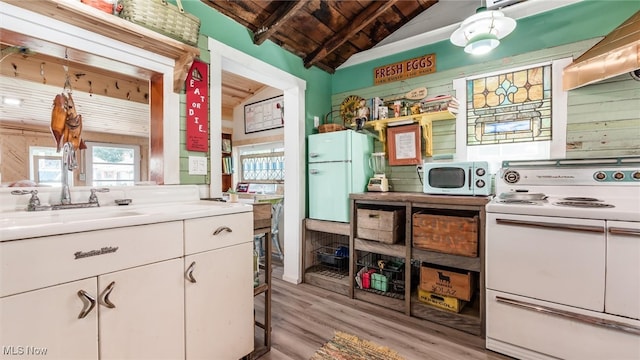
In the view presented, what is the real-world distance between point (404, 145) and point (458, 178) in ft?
2.43

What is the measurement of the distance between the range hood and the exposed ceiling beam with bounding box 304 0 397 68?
1.48m

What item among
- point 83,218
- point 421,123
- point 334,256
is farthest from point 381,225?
point 83,218

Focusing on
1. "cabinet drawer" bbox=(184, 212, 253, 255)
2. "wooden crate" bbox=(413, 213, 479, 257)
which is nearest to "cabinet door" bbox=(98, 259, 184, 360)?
"cabinet drawer" bbox=(184, 212, 253, 255)

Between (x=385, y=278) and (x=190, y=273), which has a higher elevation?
(x=190, y=273)

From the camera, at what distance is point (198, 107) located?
1955 mm

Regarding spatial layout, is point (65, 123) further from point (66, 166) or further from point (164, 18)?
point (164, 18)

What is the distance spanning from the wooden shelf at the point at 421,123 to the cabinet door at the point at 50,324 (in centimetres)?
253

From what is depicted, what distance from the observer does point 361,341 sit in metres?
1.87

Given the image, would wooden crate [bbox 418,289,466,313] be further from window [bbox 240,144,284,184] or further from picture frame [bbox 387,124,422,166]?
window [bbox 240,144,284,184]

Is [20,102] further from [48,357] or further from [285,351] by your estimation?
[285,351]

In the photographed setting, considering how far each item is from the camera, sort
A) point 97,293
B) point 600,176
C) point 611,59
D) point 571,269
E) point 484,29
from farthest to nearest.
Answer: point 600,176 → point 484,29 → point 611,59 → point 571,269 → point 97,293

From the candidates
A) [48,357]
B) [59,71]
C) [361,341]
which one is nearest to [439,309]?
[361,341]

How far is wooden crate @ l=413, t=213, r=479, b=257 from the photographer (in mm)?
1957

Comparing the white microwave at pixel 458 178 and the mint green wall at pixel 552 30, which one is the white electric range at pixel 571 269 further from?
the mint green wall at pixel 552 30
